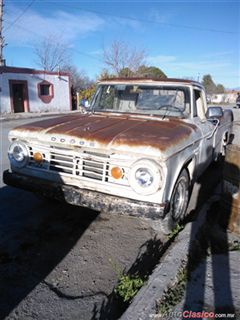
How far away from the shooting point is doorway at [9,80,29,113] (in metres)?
21.6

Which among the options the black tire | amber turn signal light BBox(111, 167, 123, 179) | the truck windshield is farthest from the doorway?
amber turn signal light BBox(111, 167, 123, 179)

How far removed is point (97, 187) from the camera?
3.16 metres

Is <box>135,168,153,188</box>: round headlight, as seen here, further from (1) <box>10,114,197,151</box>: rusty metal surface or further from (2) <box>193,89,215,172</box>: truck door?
(2) <box>193,89,215,172</box>: truck door

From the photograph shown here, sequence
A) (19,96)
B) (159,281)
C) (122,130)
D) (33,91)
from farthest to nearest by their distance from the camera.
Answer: (33,91) → (19,96) → (122,130) → (159,281)

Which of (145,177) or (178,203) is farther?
(178,203)

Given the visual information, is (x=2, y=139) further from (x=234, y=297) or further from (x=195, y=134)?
(x=234, y=297)

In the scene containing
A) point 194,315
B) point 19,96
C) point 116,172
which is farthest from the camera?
point 19,96

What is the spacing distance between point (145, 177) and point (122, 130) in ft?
2.47

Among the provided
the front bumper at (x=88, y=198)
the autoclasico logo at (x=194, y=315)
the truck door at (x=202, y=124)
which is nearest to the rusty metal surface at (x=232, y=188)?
the truck door at (x=202, y=124)

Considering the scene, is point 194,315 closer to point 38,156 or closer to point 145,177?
point 145,177

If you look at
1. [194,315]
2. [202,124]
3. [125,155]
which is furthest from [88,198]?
[202,124]

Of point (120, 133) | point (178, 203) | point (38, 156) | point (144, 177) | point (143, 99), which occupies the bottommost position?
point (178, 203)

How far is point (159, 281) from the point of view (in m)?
2.43

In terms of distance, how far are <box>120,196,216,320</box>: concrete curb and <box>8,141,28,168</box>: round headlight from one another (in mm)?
2125
